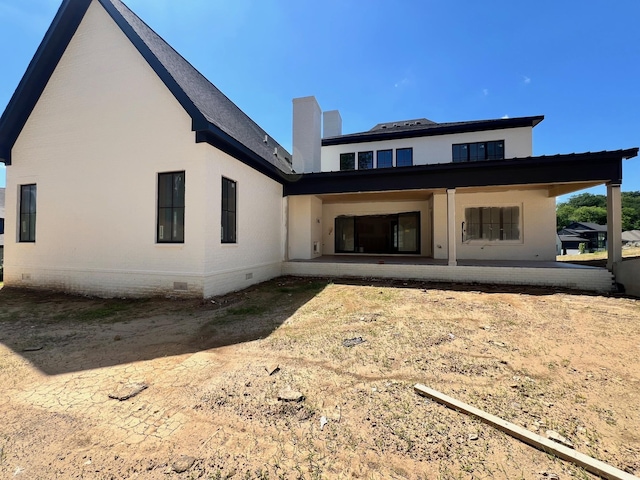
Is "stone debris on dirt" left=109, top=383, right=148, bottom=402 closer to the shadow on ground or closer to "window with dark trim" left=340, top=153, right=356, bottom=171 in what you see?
the shadow on ground

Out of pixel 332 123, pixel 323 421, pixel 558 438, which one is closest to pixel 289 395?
pixel 323 421

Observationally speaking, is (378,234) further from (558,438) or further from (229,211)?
(558,438)

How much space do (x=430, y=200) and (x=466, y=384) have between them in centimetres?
1107

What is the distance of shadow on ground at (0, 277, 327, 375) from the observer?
12.9 feet

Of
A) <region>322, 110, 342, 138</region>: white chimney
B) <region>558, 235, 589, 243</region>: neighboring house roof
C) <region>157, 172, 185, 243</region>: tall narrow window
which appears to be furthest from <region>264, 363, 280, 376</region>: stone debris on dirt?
<region>558, 235, 589, 243</region>: neighboring house roof

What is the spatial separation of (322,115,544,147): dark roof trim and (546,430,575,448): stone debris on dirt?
1412 cm

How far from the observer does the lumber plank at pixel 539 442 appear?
1.81m

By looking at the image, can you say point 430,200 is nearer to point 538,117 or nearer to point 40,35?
point 538,117

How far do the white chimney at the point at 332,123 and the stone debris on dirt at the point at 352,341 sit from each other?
50.7 ft

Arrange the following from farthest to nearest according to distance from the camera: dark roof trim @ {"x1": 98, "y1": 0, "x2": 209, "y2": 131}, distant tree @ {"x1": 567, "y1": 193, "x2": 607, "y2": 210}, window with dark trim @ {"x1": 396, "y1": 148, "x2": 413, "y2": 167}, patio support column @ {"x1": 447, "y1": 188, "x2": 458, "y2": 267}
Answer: distant tree @ {"x1": 567, "y1": 193, "x2": 607, "y2": 210} < window with dark trim @ {"x1": 396, "y1": 148, "x2": 413, "y2": 167} < patio support column @ {"x1": 447, "y1": 188, "x2": 458, "y2": 267} < dark roof trim @ {"x1": 98, "y1": 0, "x2": 209, "y2": 131}

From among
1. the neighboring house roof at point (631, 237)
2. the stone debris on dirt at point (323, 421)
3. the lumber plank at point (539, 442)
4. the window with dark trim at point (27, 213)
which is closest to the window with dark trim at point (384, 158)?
the lumber plank at point (539, 442)

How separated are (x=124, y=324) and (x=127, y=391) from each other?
2.97 m

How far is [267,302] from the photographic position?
22.6 ft

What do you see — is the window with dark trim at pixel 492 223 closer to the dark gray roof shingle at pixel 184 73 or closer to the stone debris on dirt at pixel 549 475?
the dark gray roof shingle at pixel 184 73
